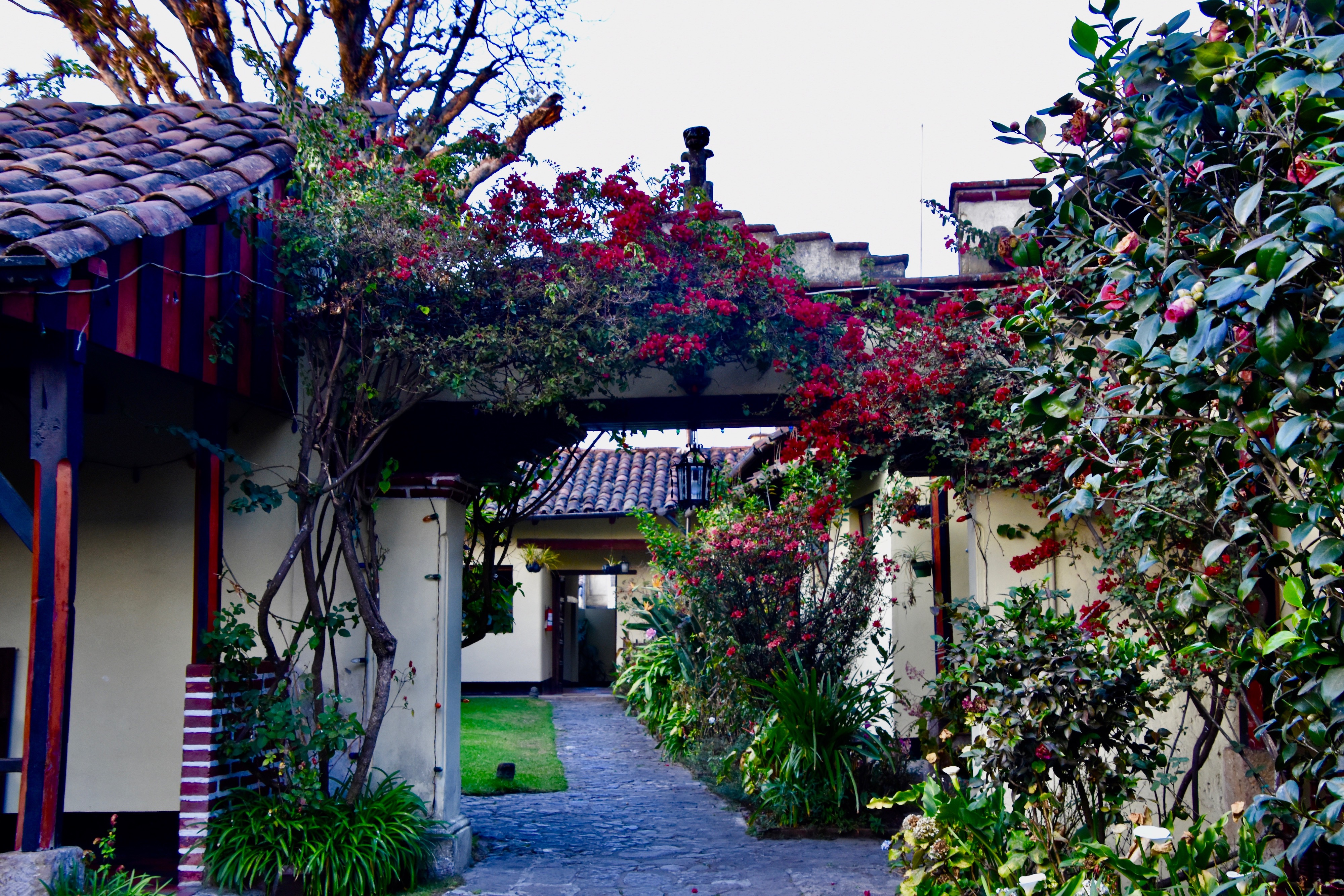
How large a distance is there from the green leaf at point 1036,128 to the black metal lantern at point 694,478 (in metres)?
5.52

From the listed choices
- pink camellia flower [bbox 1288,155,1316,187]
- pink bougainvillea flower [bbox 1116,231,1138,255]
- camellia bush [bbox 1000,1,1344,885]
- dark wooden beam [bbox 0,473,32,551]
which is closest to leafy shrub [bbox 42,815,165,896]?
dark wooden beam [bbox 0,473,32,551]

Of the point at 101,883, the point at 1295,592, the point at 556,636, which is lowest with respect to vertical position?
the point at 556,636

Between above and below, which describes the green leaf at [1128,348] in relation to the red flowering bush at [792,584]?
above

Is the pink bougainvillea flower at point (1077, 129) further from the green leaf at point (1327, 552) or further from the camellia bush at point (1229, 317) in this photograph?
the green leaf at point (1327, 552)

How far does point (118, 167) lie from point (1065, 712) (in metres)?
4.51

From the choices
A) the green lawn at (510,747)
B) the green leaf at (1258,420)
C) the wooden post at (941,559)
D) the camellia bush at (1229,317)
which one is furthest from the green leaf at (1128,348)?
the green lawn at (510,747)

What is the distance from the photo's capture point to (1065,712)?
11.9 ft

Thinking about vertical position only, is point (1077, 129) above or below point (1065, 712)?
above

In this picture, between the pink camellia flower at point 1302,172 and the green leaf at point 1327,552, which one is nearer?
the green leaf at point 1327,552

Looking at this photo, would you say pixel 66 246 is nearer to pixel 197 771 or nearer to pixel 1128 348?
pixel 197 771

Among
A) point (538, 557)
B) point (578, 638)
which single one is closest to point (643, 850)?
point (538, 557)

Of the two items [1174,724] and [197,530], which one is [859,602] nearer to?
[1174,724]

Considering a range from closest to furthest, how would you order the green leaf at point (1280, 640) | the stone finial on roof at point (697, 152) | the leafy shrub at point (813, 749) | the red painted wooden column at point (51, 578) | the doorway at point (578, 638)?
1. the green leaf at point (1280, 640)
2. the red painted wooden column at point (51, 578)
3. the leafy shrub at point (813, 749)
4. the stone finial on roof at point (697, 152)
5. the doorway at point (578, 638)

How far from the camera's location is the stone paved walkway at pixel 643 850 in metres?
5.14
